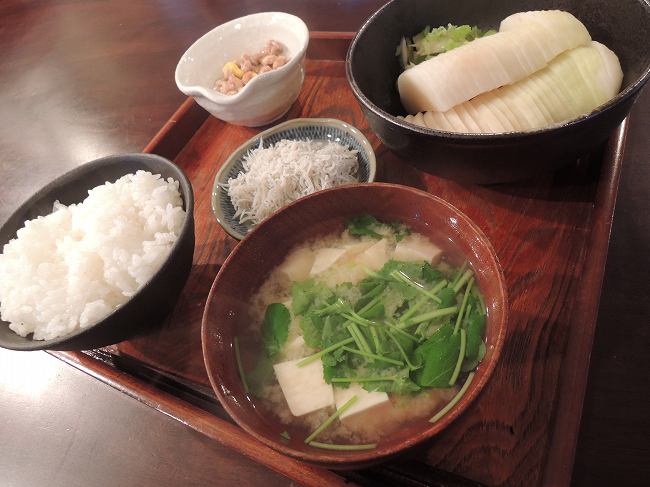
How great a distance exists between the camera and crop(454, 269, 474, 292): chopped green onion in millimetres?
1069

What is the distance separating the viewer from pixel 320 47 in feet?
6.89

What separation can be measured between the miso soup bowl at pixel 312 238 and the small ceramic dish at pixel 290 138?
33 cm

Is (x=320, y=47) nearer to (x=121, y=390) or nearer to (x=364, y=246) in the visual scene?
(x=364, y=246)

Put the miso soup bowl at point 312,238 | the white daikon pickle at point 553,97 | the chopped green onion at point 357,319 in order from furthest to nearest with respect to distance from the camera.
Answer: the white daikon pickle at point 553,97 < the chopped green onion at point 357,319 < the miso soup bowl at point 312,238

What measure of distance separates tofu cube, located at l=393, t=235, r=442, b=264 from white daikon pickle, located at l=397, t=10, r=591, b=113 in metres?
0.39

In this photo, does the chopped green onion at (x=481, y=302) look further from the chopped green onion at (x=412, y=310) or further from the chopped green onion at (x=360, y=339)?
the chopped green onion at (x=360, y=339)

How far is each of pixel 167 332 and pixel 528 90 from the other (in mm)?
1256

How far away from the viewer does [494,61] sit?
4.37ft

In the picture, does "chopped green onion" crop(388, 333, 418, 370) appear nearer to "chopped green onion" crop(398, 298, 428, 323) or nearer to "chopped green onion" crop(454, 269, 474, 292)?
"chopped green onion" crop(398, 298, 428, 323)

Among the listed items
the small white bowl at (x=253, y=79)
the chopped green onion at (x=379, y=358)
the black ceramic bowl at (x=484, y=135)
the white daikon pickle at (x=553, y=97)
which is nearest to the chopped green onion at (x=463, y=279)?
the chopped green onion at (x=379, y=358)

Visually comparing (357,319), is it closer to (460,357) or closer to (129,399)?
(460,357)

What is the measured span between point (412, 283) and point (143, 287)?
2.18ft

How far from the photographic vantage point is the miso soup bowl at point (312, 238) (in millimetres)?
841

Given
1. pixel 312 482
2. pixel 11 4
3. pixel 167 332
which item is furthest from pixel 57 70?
pixel 312 482
